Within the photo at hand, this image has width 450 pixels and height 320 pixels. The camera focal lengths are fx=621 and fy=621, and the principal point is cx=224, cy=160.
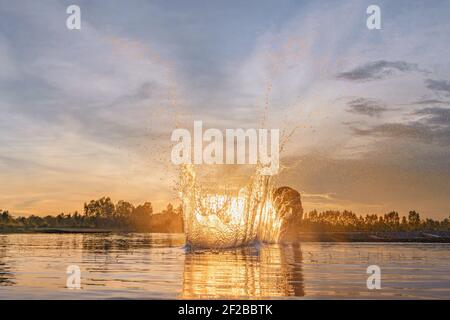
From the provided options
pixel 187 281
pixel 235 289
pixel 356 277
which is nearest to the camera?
pixel 235 289

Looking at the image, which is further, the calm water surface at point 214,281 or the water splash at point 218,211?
the water splash at point 218,211

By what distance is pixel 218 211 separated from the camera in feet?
164

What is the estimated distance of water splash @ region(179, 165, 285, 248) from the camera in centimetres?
4912

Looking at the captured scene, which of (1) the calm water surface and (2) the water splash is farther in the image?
(2) the water splash

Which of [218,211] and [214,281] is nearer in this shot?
[214,281]

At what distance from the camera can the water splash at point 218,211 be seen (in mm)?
49125
